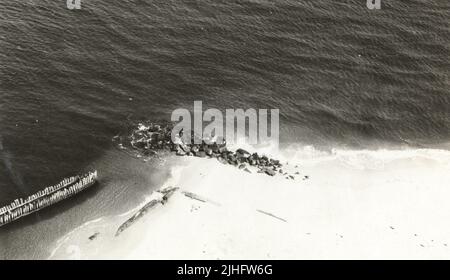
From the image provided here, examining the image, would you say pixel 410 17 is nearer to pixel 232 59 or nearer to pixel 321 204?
pixel 232 59

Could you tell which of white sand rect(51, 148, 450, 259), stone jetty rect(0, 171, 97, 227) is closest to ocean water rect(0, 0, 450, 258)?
stone jetty rect(0, 171, 97, 227)

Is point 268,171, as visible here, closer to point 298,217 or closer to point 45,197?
point 298,217

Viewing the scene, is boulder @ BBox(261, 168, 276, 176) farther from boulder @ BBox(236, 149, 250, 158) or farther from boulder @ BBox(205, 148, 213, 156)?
boulder @ BBox(205, 148, 213, 156)

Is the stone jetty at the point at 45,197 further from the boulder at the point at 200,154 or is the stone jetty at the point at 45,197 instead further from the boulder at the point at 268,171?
the boulder at the point at 268,171

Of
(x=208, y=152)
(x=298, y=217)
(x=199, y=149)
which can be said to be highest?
(x=199, y=149)

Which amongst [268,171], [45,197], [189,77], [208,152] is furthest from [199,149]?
[45,197]

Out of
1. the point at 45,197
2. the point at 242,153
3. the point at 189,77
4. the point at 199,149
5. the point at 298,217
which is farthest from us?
the point at 189,77
